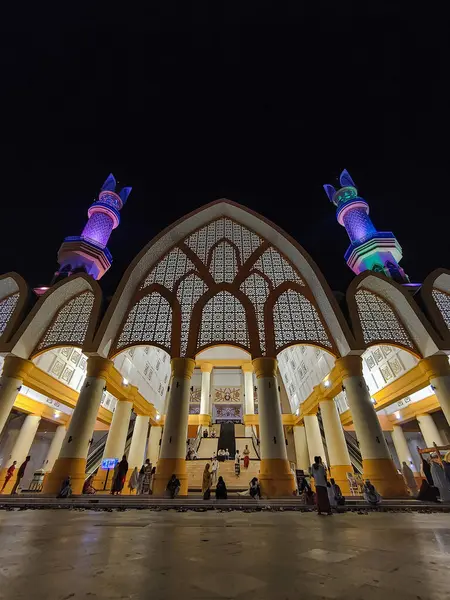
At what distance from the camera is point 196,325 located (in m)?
13.2

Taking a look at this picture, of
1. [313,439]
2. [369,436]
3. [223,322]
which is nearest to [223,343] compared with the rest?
[223,322]

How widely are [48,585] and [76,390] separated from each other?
54.4 ft

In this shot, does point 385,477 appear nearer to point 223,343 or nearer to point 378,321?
point 378,321

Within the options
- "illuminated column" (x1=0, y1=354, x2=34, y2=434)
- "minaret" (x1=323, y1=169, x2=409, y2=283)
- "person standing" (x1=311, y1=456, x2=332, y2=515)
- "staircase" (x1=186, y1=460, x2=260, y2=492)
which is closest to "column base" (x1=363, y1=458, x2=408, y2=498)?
"person standing" (x1=311, y1=456, x2=332, y2=515)

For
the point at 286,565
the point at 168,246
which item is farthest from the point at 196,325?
the point at 286,565

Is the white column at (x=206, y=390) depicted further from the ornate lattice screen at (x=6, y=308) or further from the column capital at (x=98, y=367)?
the ornate lattice screen at (x=6, y=308)

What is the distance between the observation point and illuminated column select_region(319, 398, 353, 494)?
41.8ft

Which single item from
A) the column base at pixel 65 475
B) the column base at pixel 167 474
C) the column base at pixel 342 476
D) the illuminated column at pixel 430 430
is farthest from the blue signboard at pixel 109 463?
the illuminated column at pixel 430 430

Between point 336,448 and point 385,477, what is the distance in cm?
421

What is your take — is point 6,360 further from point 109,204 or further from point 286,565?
point 109,204

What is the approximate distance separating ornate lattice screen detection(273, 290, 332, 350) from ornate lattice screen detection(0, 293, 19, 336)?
39.4 feet

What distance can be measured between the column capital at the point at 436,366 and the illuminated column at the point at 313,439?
8.21 metres

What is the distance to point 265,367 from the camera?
11797mm

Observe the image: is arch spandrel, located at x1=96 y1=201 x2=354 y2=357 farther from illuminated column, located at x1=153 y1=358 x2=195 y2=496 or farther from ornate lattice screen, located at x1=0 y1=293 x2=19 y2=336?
ornate lattice screen, located at x1=0 y1=293 x2=19 y2=336
